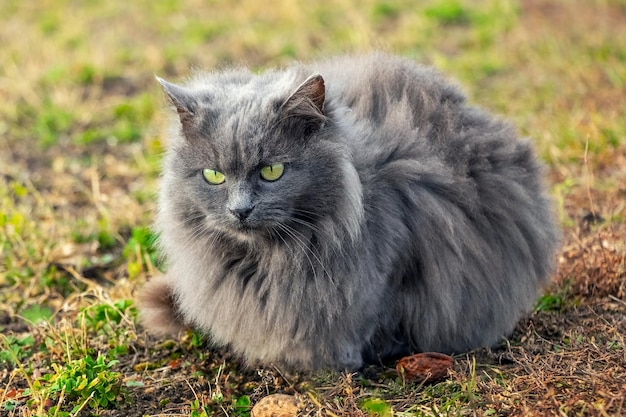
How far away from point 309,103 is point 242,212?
0.49m

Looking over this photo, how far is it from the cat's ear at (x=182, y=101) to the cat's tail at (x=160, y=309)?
0.95 m

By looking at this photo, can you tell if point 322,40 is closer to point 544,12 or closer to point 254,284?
→ point 544,12

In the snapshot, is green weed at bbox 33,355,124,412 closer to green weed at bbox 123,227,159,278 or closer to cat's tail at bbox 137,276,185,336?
cat's tail at bbox 137,276,185,336

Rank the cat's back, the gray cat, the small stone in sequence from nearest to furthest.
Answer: the gray cat < the small stone < the cat's back

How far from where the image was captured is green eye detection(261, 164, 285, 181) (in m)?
2.99

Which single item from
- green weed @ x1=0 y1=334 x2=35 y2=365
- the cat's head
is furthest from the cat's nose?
green weed @ x1=0 y1=334 x2=35 y2=365

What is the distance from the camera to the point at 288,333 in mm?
3230

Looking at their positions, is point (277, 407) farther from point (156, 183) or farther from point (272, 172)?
point (156, 183)

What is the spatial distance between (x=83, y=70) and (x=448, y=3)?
3.79 metres

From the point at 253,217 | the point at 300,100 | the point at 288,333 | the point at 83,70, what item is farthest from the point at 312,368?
the point at 83,70

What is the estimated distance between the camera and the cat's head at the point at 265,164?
2.96m

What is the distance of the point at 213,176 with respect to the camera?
3.04m

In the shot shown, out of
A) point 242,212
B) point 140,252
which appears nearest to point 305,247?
point 242,212

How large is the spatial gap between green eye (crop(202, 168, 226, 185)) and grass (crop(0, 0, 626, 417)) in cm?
89
